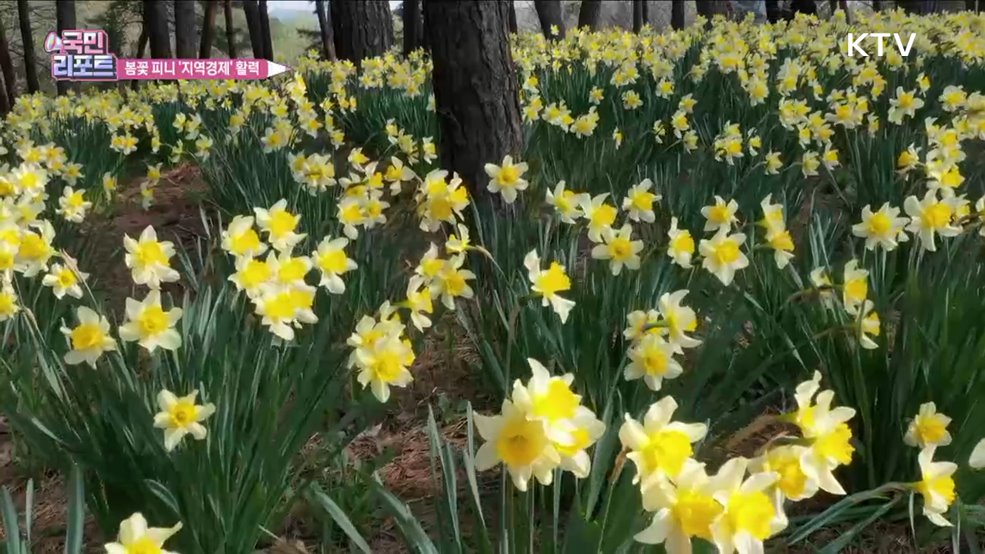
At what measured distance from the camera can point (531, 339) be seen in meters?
1.80

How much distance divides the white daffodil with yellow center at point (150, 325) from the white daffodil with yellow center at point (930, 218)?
147 centimetres

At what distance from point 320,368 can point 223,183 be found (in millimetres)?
2244

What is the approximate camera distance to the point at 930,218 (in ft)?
5.66

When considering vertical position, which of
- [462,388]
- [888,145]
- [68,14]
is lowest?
[462,388]

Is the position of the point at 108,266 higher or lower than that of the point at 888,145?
lower

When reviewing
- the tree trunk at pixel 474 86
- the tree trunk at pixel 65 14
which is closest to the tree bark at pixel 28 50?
the tree trunk at pixel 65 14

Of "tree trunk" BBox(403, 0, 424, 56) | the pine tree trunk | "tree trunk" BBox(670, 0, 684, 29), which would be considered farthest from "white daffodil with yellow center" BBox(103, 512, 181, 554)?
the pine tree trunk

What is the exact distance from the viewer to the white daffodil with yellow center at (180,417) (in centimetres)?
127

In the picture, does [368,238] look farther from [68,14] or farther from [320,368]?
[68,14]

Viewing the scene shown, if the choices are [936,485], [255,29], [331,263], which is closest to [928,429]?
[936,485]

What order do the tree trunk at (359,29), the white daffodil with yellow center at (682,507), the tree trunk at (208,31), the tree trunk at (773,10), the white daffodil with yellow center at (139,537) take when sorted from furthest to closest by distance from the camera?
the tree trunk at (208,31)
the tree trunk at (773,10)
the tree trunk at (359,29)
the white daffodil with yellow center at (139,537)
the white daffodil with yellow center at (682,507)

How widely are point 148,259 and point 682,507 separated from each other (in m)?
1.24

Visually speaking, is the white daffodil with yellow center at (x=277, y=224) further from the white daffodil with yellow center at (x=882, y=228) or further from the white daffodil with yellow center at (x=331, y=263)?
the white daffodil with yellow center at (x=882, y=228)

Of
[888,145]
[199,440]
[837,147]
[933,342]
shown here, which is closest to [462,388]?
[199,440]
